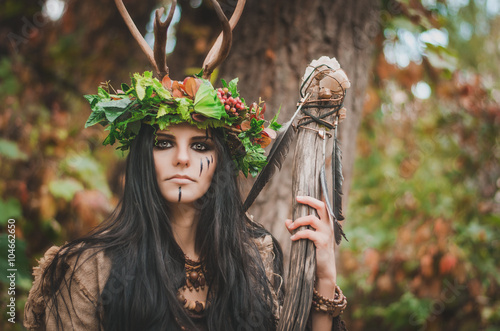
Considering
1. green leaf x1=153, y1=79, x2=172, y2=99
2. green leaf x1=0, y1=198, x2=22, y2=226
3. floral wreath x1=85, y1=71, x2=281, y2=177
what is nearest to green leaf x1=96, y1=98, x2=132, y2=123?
floral wreath x1=85, y1=71, x2=281, y2=177

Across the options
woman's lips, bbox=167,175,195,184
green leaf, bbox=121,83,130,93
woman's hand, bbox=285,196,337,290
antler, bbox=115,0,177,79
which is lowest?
woman's hand, bbox=285,196,337,290

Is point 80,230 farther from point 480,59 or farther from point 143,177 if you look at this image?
point 480,59

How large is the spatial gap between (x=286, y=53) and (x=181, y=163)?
4.53 ft

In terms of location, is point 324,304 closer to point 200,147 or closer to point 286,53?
point 200,147

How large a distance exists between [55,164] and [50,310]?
2.50 meters

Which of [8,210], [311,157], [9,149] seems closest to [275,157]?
[311,157]

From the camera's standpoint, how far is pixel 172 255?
71.4 inches

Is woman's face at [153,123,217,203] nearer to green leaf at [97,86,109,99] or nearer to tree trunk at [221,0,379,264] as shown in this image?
green leaf at [97,86,109,99]

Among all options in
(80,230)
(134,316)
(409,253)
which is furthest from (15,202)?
(409,253)

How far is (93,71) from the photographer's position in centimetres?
457

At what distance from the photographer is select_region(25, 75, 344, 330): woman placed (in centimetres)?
163

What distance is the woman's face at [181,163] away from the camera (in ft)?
5.59

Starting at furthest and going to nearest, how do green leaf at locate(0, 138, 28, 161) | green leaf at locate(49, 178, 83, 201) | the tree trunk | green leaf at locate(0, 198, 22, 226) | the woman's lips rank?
green leaf at locate(49, 178, 83, 201), green leaf at locate(0, 138, 28, 161), green leaf at locate(0, 198, 22, 226), the tree trunk, the woman's lips

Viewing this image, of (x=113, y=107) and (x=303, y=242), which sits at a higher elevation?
(x=113, y=107)
